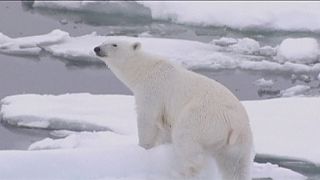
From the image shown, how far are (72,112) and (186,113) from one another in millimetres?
2038

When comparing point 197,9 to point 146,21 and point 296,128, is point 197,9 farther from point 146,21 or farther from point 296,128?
point 296,128

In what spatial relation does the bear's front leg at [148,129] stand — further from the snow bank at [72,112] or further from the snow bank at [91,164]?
the snow bank at [72,112]

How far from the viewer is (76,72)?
7.54m

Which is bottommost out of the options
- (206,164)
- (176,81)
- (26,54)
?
(26,54)

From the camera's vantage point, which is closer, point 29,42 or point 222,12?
point 29,42

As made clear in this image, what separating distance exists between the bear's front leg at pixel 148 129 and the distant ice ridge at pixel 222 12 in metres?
4.62

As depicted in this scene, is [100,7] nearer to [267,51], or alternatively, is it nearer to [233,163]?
[267,51]

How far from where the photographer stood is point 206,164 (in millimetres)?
4027

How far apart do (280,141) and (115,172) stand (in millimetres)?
1517

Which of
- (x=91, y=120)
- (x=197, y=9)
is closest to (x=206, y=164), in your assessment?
(x=91, y=120)

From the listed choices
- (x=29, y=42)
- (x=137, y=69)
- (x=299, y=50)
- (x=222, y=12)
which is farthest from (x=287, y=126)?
(x=222, y=12)

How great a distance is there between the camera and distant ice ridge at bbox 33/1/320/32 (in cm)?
889

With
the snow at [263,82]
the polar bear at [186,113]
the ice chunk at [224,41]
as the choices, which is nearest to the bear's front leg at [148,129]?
the polar bear at [186,113]

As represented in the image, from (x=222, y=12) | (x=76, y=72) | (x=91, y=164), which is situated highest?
(x=91, y=164)
